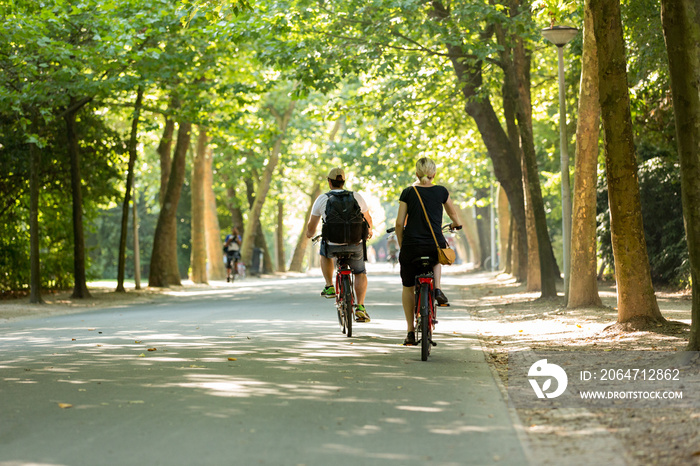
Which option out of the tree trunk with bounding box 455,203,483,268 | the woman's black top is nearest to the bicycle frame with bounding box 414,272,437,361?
the woman's black top

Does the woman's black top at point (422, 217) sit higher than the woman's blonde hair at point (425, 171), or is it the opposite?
the woman's blonde hair at point (425, 171)

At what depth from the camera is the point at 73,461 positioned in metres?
5.33

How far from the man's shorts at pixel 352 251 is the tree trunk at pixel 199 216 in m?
22.9

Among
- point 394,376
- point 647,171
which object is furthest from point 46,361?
point 647,171

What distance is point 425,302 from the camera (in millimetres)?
9508

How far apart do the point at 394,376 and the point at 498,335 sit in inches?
186

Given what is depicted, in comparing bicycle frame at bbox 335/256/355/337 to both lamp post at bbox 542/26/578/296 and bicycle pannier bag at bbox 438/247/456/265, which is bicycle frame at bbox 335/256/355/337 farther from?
lamp post at bbox 542/26/578/296

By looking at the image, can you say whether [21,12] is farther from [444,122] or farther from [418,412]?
[418,412]

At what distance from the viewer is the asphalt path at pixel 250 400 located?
5.52 meters

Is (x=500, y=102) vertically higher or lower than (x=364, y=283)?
higher

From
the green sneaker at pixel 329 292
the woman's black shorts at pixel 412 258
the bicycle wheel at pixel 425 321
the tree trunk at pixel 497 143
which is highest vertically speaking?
the tree trunk at pixel 497 143

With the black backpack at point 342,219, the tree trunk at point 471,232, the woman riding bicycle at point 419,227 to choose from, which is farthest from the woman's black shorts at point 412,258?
the tree trunk at point 471,232

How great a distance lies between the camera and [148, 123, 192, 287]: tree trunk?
1153 inches

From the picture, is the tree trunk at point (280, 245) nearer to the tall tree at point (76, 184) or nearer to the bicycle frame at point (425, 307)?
the tall tree at point (76, 184)
